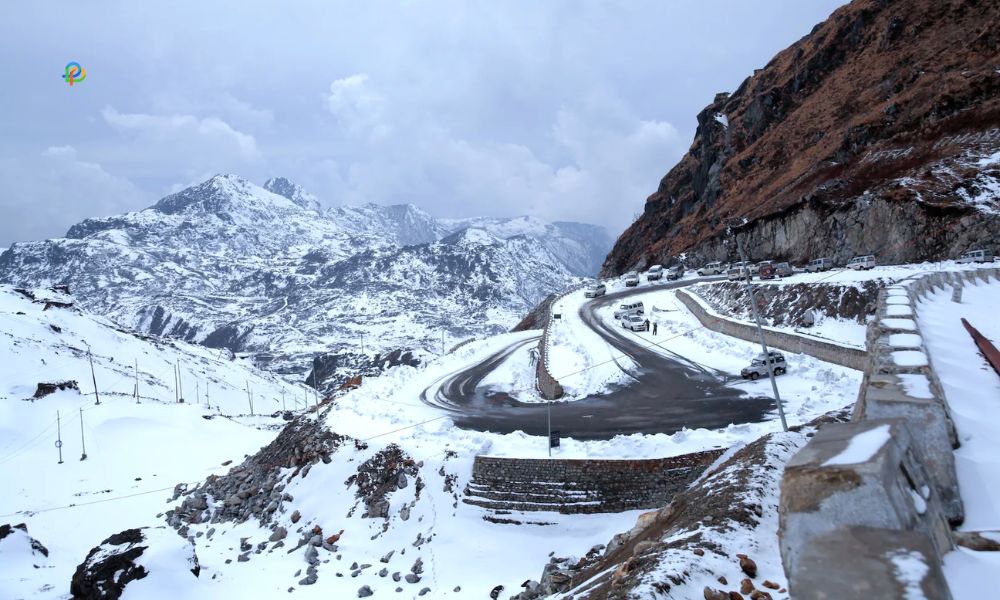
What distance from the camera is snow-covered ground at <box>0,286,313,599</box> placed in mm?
33594

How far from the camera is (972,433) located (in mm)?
6812

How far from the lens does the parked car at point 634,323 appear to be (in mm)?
44688

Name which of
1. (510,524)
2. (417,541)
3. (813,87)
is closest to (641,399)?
(510,524)

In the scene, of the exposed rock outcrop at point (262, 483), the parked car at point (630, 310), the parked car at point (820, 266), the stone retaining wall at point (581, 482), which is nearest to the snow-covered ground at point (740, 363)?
the parked car at point (630, 310)

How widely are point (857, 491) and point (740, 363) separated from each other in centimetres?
2989

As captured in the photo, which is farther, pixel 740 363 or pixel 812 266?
pixel 812 266

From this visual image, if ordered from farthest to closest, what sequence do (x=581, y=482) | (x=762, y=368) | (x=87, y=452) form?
(x=87, y=452) < (x=762, y=368) < (x=581, y=482)

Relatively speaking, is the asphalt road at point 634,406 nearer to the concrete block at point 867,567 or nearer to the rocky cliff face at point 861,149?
the concrete block at point 867,567

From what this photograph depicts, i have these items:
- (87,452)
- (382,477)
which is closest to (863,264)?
(382,477)

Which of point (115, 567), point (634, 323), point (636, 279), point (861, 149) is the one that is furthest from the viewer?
point (636, 279)

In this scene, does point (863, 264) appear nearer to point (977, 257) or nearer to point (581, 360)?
point (977, 257)

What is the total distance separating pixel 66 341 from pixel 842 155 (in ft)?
542

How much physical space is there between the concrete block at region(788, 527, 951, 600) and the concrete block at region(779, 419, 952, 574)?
0.27 ft

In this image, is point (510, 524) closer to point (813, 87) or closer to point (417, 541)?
point (417, 541)
